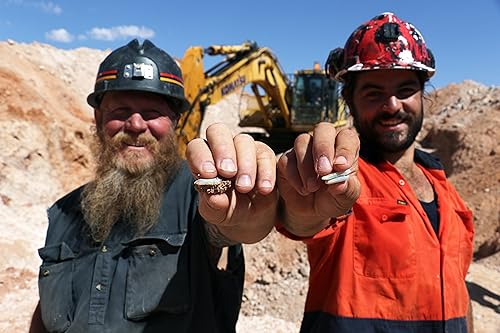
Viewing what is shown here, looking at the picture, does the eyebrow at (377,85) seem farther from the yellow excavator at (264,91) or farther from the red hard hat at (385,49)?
the yellow excavator at (264,91)

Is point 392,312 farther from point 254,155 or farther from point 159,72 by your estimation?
point 159,72

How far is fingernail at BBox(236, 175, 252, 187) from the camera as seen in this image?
1.09 m

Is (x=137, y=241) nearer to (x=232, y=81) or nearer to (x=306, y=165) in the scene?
(x=306, y=165)

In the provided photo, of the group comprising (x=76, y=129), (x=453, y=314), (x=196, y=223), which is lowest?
(x=453, y=314)

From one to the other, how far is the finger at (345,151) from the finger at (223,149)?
245 mm

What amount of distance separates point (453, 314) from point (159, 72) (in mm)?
1694

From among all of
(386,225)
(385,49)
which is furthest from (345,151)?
(385,49)

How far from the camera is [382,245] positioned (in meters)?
1.69

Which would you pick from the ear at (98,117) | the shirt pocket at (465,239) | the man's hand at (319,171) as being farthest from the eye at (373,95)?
the ear at (98,117)

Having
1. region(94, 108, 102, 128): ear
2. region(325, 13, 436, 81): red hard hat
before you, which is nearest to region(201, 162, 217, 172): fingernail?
region(325, 13, 436, 81): red hard hat

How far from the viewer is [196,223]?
6.12 feet

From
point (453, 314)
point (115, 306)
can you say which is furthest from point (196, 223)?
point (453, 314)

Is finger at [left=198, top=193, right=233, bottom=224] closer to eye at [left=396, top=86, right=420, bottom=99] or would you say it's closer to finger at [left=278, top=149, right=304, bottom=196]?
finger at [left=278, top=149, right=304, bottom=196]

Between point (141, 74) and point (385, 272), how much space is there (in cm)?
143
